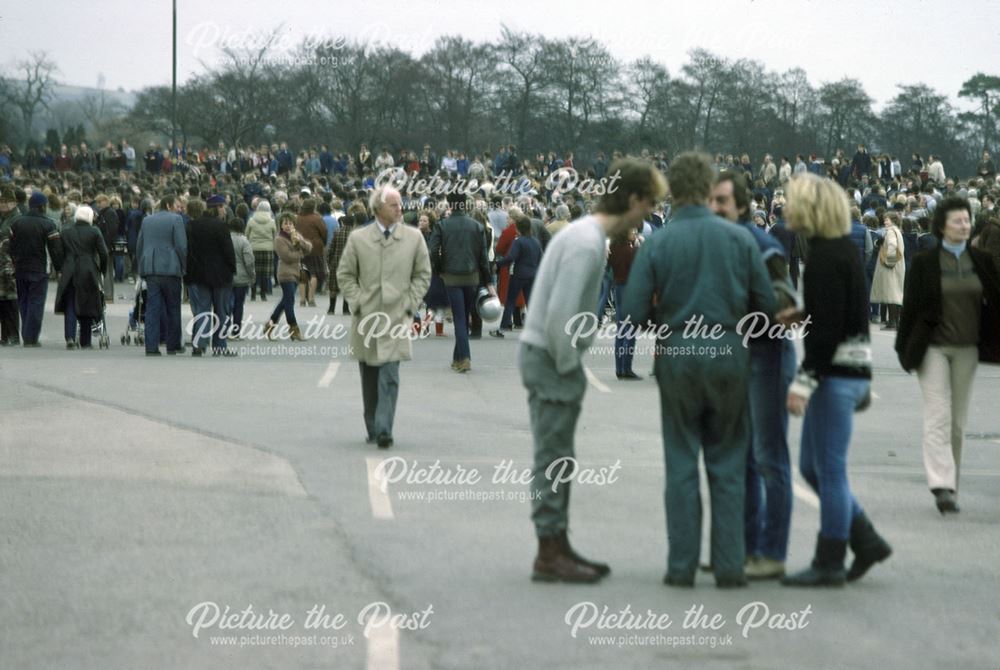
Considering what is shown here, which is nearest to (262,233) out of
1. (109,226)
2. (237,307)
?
(109,226)

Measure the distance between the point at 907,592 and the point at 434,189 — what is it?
31.3 metres

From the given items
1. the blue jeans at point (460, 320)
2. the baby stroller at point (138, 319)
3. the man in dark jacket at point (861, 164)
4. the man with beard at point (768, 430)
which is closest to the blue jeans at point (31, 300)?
the baby stroller at point (138, 319)

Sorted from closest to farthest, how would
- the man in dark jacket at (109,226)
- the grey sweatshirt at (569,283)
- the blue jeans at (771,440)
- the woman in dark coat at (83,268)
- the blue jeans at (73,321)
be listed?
the grey sweatshirt at (569,283) < the blue jeans at (771,440) < the woman in dark coat at (83,268) < the blue jeans at (73,321) < the man in dark jacket at (109,226)

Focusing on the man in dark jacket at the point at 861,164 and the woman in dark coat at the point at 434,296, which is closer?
the woman in dark coat at the point at 434,296

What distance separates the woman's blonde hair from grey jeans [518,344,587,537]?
1157 millimetres

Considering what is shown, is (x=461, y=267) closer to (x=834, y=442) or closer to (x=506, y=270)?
(x=506, y=270)

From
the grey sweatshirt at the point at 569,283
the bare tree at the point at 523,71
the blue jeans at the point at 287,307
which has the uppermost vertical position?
the bare tree at the point at 523,71

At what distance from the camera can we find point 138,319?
20.5 metres

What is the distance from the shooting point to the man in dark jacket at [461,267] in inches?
676

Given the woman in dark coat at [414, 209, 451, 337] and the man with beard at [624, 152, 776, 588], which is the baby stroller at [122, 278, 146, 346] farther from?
the man with beard at [624, 152, 776, 588]

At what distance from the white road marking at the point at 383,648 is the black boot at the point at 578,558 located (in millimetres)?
1131


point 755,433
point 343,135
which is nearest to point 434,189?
point 755,433

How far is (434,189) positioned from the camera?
37562mm

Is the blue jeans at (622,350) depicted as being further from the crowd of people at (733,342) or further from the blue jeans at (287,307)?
the blue jeans at (287,307)
